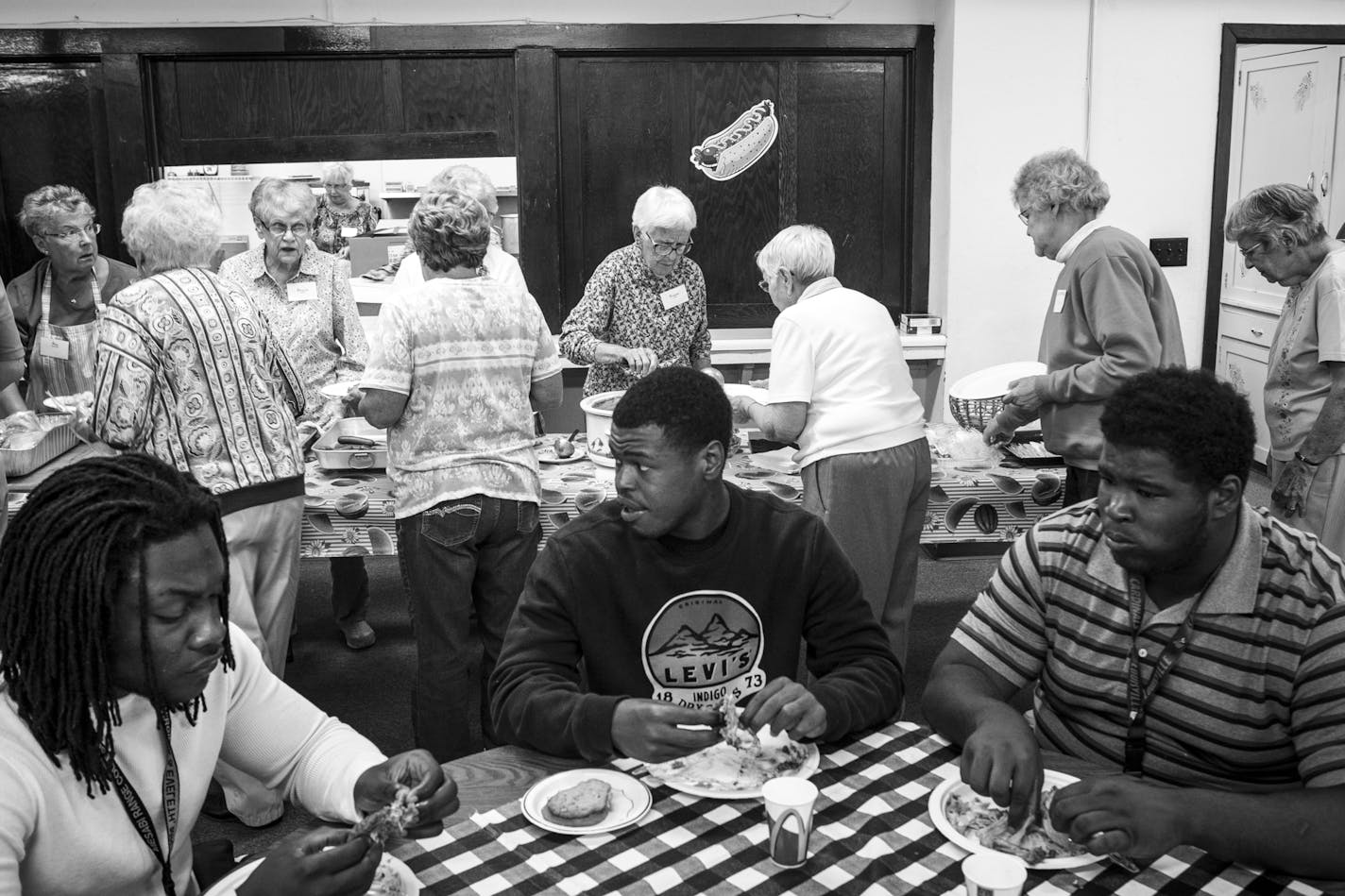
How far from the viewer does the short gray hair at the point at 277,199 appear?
12.5ft

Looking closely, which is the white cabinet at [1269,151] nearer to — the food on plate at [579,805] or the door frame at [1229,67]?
the door frame at [1229,67]

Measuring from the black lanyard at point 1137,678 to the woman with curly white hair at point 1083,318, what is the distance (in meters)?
1.48

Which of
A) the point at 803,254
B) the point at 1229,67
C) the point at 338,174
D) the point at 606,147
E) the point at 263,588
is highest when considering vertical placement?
the point at 1229,67

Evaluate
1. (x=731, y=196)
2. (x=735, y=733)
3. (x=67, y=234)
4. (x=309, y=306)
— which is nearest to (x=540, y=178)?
(x=731, y=196)

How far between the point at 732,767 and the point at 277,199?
2.87 metres

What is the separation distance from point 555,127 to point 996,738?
417cm

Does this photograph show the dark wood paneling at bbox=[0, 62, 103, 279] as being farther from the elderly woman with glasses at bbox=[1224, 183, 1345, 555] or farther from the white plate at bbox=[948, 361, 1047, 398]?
the elderly woman with glasses at bbox=[1224, 183, 1345, 555]

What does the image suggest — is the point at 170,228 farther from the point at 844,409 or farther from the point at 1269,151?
the point at 1269,151

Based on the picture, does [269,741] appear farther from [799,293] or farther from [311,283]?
[311,283]

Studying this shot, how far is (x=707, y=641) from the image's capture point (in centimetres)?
187

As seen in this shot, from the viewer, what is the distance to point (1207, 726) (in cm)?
160

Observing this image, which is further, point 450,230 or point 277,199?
point 277,199

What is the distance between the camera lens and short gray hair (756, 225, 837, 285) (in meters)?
3.06

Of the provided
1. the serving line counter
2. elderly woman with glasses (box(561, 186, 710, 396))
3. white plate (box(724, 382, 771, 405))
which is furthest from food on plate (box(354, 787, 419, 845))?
elderly woman with glasses (box(561, 186, 710, 396))
